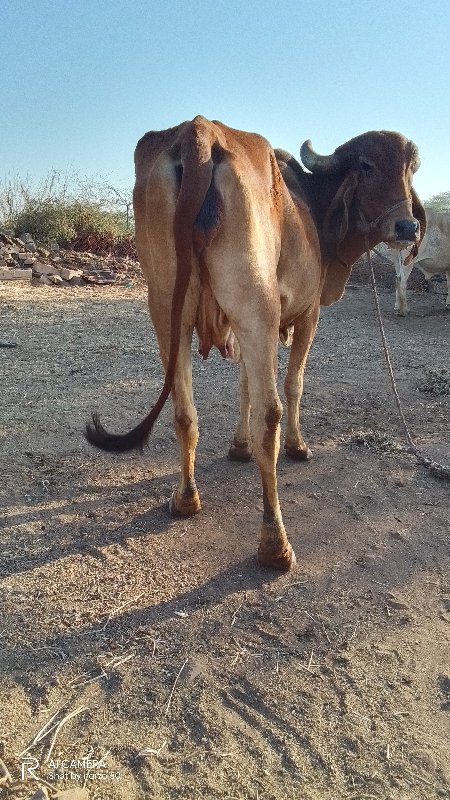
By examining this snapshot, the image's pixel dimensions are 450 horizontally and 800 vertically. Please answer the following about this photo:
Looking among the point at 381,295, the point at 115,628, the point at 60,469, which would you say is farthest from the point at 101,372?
the point at 381,295

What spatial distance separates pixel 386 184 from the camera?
4.13m

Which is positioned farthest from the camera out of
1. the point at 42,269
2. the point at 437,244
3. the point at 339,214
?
the point at 42,269

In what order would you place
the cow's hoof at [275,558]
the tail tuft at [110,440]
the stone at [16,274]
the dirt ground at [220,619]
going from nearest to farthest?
the dirt ground at [220,619], the cow's hoof at [275,558], the tail tuft at [110,440], the stone at [16,274]

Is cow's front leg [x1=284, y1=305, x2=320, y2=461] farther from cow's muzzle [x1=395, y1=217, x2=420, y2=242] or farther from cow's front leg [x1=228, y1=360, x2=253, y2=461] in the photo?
cow's muzzle [x1=395, y1=217, x2=420, y2=242]

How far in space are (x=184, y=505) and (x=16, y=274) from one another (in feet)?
34.1

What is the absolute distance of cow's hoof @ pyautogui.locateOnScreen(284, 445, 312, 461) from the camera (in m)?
4.67

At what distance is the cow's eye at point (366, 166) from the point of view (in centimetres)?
418

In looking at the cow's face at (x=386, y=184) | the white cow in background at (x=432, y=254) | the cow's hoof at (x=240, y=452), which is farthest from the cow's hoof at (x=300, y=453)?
the white cow in background at (x=432, y=254)

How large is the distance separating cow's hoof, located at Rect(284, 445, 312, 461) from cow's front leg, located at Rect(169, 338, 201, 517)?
1131 millimetres

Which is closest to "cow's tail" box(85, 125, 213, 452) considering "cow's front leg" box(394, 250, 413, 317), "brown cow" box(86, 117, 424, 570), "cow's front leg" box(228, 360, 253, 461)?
"brown cow" box(86, 117, 424, 570)

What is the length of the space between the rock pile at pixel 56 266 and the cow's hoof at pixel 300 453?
9528 millimetres

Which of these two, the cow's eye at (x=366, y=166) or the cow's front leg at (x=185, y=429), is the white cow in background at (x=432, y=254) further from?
the cow's front leg at (x=185, y=429)

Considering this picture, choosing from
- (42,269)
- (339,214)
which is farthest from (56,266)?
(339,214)

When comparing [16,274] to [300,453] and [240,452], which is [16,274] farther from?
[300,453]
